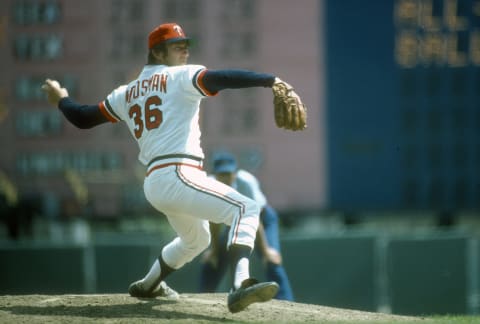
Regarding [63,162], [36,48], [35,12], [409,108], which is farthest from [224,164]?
[63,162]

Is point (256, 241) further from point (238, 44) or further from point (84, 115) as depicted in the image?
point (238, 44)

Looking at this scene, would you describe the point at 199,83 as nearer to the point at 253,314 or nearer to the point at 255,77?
the point at 255,77

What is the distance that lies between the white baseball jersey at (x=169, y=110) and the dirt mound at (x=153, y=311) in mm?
759

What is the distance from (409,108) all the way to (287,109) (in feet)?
64.6

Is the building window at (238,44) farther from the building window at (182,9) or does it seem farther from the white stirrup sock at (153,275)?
the white stirrup sock at (153,275)

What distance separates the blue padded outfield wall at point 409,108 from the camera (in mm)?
21750

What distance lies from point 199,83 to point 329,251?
4.86 meters

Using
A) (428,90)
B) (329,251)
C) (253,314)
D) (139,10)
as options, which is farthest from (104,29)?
(253,314)

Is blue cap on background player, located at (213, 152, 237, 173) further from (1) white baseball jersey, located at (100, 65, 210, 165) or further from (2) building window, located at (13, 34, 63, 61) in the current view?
(2) building window, located at (13, 34, 63, 61)

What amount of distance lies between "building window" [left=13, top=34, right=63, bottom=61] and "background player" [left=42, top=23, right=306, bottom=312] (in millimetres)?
19881

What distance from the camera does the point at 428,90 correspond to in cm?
2220

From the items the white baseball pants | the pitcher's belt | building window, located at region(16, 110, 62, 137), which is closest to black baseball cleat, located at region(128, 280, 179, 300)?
the white baseball pants

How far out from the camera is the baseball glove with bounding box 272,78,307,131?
11.8ft

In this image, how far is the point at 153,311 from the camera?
3979 millimetres
